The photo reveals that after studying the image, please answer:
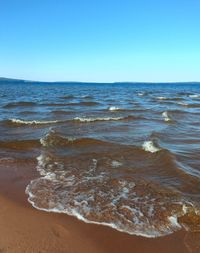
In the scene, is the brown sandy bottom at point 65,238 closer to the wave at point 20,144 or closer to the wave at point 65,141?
the wave at point 20,144

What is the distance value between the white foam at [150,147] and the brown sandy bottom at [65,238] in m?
5.52

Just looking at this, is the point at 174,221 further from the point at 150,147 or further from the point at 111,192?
the point at 150,147

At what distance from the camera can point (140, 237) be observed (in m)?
5.10

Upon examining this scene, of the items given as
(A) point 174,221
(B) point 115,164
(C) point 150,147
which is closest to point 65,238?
(A) point 174,221

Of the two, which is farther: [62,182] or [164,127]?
[164,127]

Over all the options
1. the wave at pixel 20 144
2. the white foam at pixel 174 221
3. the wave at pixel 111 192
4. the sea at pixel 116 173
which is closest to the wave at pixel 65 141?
the sea at pixel 116 173

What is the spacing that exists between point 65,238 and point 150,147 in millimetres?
6703

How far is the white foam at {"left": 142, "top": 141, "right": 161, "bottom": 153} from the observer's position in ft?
35.2

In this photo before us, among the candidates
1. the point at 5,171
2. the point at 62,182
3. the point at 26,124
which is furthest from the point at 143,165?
the point at 26,124

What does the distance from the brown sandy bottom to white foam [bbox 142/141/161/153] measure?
552cm

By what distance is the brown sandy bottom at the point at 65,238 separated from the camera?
4.66 meters

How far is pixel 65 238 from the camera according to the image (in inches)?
195

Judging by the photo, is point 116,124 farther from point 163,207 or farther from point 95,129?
point 163,207

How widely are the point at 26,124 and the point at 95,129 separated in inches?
158
